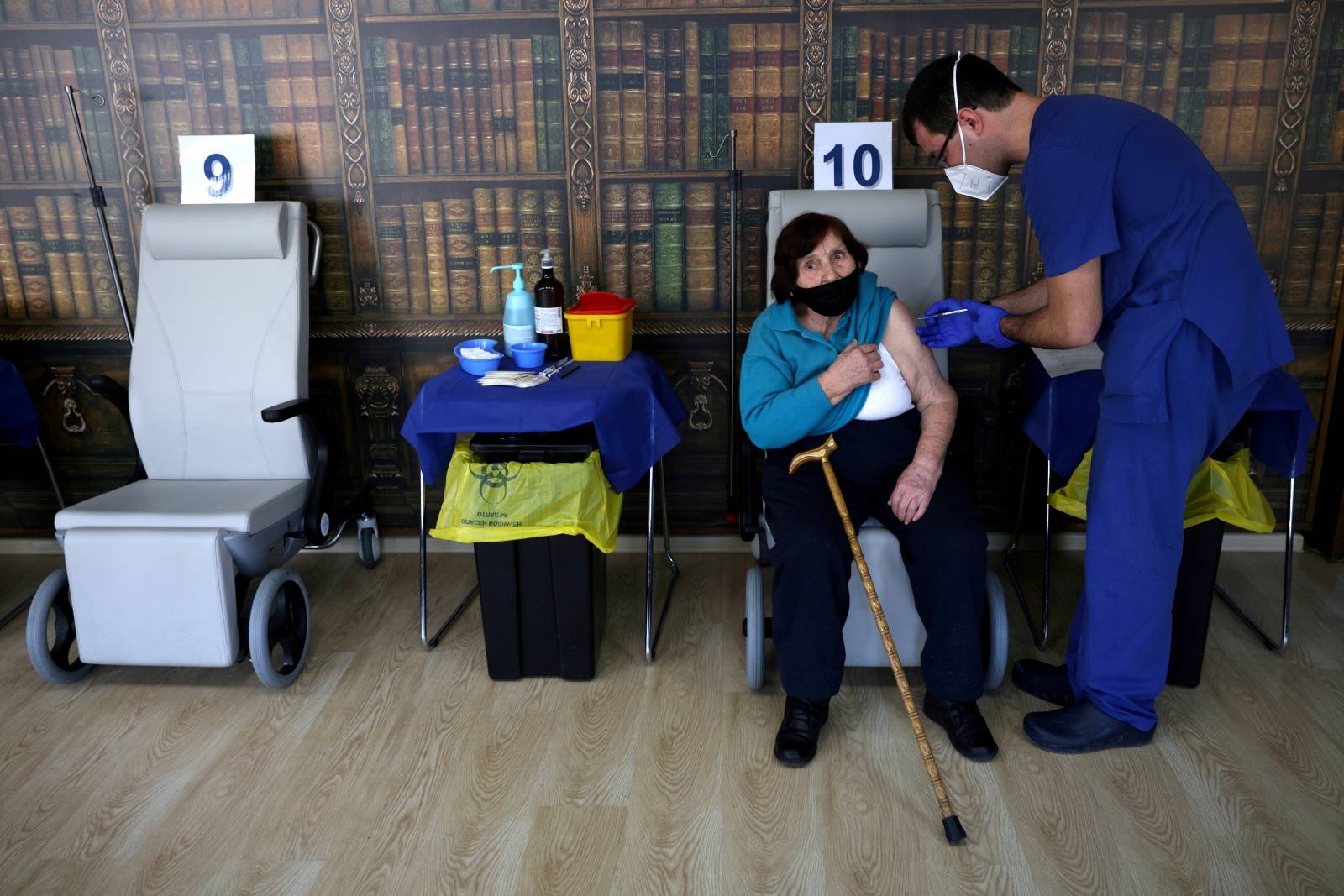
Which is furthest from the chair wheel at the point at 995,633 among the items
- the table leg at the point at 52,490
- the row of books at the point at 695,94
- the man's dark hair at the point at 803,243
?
the table leg at the point at 52,490

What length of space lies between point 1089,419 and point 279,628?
6.54 feet

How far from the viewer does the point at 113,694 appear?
2389 millimetres

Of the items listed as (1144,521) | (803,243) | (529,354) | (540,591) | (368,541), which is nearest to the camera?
(1144,521)

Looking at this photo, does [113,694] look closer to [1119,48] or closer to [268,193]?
[268,193]

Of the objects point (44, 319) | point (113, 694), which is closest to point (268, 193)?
point (44, 319)

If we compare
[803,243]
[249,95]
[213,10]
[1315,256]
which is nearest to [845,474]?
[803,243]

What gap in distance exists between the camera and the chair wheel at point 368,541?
3086 mm

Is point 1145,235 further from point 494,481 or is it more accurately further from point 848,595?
point 494,481

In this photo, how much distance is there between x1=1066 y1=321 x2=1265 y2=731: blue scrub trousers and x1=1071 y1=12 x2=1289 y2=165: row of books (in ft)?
3.64

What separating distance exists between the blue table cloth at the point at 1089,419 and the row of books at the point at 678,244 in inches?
35.2

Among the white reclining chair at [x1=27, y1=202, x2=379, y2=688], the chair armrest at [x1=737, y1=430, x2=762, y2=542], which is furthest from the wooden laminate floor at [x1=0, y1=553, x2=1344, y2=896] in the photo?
the chair armrest at [x1=737, y1=430, x2=762, y2=542]

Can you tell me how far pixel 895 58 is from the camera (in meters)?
2.83

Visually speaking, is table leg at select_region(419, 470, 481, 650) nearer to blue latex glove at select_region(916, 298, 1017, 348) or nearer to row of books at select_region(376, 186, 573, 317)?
row of books at select_region(376, 186, 573, 317)

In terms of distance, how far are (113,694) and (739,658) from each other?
149 centimetres
